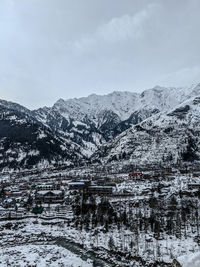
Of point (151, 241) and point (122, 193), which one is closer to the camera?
point (151, 241)

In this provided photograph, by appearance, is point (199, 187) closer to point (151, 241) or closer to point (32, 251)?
point (151, 241)

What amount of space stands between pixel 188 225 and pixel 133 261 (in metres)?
22.7

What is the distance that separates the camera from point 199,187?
89375mm

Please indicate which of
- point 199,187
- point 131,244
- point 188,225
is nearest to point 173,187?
point 199,187

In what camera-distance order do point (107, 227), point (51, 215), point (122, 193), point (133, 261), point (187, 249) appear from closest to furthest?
point (133, 261)
point (187, 249)
point (107, 227)
point (51, 215)
point (122, 193)

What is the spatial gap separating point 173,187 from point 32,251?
68.4 meters

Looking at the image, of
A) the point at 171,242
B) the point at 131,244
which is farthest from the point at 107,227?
the point at 171,242

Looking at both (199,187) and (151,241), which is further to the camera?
(199,187)

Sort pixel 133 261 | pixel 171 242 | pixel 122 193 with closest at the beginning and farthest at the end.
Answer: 1. pixel 133 261
2. pixel 171 242
3. pixel 122 193

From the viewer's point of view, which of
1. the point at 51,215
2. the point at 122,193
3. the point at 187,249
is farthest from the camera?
the point at 122,193

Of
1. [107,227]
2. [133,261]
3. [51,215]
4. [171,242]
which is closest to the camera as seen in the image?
[133,261]

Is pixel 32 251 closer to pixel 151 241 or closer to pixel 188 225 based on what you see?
pixel 151 241

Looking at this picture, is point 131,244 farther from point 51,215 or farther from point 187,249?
point 51,215

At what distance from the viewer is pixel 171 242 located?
43.2 meters
